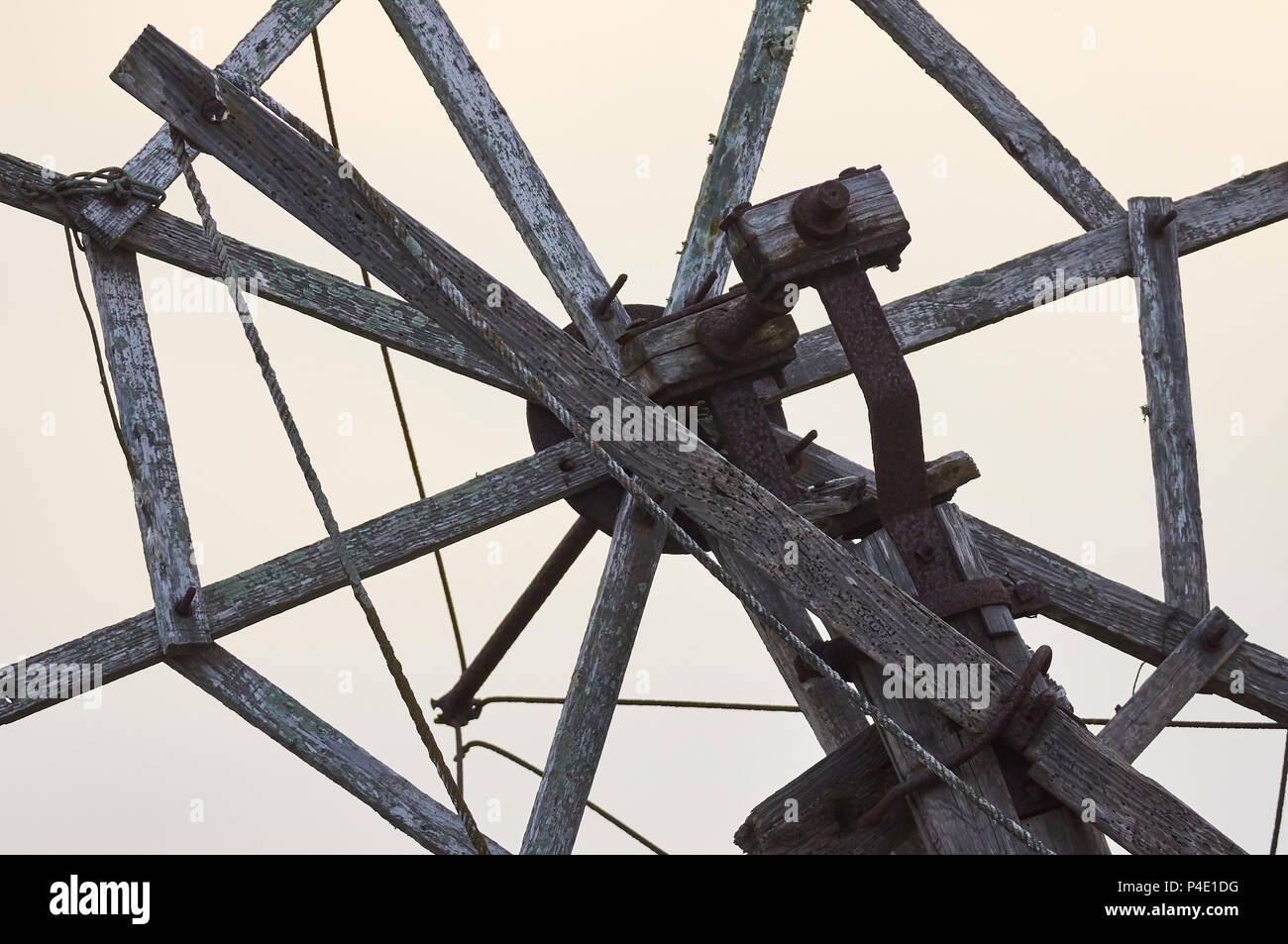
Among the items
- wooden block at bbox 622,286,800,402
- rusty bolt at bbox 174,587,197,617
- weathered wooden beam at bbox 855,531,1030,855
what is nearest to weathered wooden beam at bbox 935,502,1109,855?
weathered wooden beam at bbox 855,531,1030,855

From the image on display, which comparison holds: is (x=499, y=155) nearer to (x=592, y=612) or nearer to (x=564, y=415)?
(x=592, y=612)

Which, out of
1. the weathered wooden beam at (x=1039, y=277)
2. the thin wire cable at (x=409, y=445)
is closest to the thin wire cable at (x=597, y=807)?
the thin wire cable at (x=409, y=445)

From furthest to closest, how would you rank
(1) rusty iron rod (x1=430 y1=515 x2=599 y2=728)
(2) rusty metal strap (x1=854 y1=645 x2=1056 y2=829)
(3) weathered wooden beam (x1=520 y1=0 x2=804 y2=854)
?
(1) rusty iron rod (x1=430 y1=515 x2=599 y2=728) → (3) weathered wooden beam (x1=520 y1=0 x2=804 y2=854) → (2) rusty metal strap (x1=854 y1=645 x2=1056 y2=829)

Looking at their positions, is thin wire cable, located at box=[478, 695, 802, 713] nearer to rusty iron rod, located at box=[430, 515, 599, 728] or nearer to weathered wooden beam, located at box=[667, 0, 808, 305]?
rusty iron rod, located at box=[430, 515, 599, 728]

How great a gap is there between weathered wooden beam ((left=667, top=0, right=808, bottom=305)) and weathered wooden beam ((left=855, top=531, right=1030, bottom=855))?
62.5 inches

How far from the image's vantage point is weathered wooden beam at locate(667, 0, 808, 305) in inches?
243

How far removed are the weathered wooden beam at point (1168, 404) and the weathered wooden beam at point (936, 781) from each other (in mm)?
1682

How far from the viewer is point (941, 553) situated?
16.2 feet

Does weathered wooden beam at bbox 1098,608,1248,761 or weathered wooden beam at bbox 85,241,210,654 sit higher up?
weathered wooden beam at bbox 85,241,210,654

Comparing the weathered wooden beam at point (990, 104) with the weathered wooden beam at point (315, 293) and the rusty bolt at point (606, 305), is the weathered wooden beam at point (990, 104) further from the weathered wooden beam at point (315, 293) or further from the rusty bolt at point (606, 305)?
the weathered wooden beam at point (315, 293)

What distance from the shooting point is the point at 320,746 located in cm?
568

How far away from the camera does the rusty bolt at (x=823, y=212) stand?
15.7 ft

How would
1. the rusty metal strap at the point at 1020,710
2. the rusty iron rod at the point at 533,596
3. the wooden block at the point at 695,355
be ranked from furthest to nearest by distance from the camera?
the rusty iron rod at the point at 533,596 → the wooden block at the point at 695,355 → the rusty metal strap at the point at 1020,710
